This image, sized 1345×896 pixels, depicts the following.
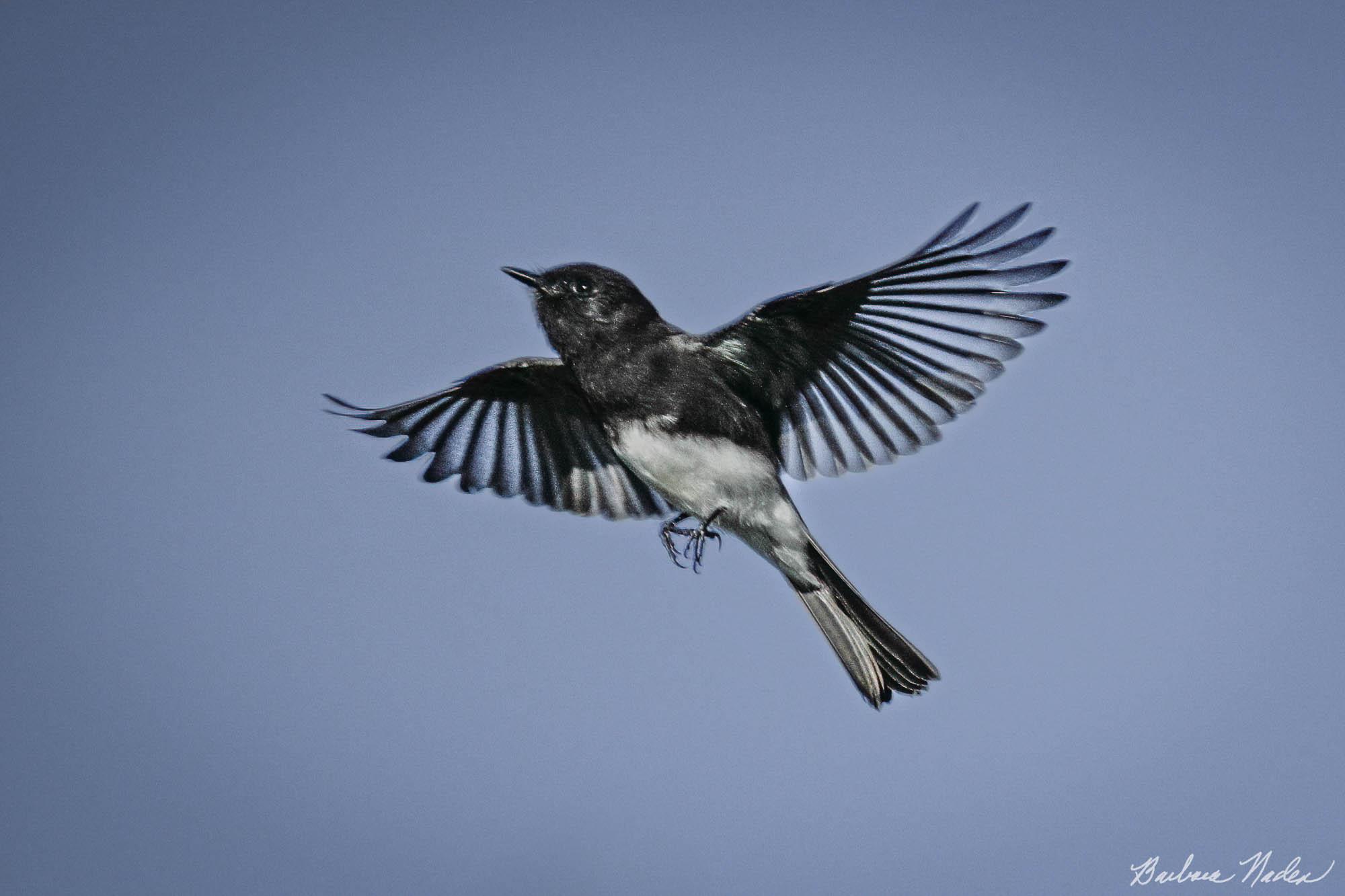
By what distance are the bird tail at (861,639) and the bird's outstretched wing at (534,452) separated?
2.15ft

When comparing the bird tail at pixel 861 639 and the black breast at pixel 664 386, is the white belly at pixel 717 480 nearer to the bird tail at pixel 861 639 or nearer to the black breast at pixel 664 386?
the black breast at pixel 664 386

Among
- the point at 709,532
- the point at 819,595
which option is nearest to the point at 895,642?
the point at 819,595

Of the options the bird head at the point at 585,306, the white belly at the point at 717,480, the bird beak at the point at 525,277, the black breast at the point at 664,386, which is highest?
the bird beak at the point at 525,277

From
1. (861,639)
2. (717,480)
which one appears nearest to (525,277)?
(717,480)

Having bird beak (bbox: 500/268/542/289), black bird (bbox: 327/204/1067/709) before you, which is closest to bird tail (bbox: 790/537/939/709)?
black bird (bbox: 327/204/1067/709)

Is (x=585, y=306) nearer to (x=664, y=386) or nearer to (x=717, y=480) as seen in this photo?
(x=664, y=386)

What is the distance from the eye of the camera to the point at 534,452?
4141 mm

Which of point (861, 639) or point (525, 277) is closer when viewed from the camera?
point (525, 277)

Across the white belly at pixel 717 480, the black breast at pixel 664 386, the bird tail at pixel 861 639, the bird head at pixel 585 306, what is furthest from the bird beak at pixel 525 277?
the bird tail at pixel 861 639

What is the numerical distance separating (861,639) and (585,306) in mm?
1272

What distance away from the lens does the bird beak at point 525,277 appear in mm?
3307

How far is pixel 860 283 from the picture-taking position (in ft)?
10.8

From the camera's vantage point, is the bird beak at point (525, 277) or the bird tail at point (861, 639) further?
the bird tail at point (861, 639)

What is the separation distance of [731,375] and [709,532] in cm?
45
